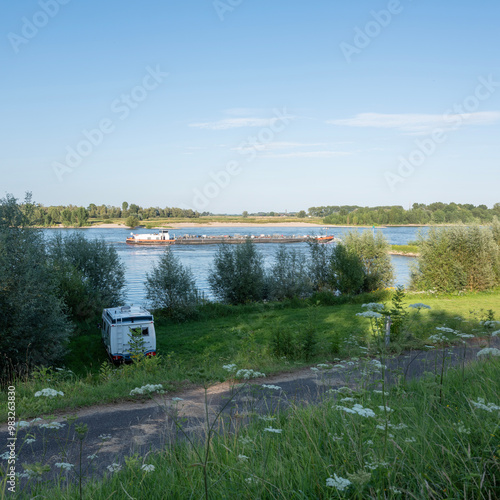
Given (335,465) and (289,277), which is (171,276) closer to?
(289,277)

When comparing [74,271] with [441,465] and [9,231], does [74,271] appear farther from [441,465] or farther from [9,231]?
[441,465]

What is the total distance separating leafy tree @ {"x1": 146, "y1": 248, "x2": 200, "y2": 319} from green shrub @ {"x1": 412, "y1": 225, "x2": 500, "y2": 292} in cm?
1617

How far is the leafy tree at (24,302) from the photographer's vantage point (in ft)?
40.9

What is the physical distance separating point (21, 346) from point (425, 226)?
29.4 meters

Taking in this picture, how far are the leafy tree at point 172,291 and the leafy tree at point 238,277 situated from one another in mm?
5490

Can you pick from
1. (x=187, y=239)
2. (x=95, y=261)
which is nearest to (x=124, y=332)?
(x=95, y=261)

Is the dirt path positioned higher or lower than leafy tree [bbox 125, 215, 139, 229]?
lower

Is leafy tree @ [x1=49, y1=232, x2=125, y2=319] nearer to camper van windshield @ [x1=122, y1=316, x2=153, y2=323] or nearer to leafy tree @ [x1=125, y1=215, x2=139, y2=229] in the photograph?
camper van windshield @ [x1=122, y1=316, x2=153, y2=323]

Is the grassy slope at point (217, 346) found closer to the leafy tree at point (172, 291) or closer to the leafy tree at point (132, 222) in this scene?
the leafy tree at point (172, 291)

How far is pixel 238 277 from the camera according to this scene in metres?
31.8

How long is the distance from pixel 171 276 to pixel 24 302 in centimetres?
1365

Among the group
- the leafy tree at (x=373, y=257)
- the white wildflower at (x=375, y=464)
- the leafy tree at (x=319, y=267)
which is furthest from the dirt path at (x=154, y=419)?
the leafy tree at (x=373, y=257)

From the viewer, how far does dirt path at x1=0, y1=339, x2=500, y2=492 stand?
171 inches

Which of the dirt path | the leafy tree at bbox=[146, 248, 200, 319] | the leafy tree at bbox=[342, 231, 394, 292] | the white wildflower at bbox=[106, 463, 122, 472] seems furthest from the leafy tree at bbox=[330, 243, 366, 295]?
the white wildflower at bbox=[106, 463, 122, 472]
